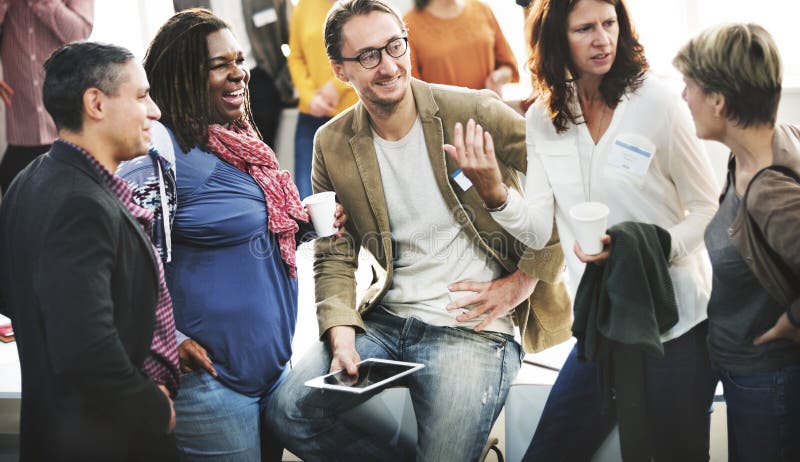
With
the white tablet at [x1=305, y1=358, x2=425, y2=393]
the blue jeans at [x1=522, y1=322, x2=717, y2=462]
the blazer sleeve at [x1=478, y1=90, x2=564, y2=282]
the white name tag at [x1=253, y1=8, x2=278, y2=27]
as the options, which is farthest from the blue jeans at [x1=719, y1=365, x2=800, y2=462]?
the white name tag at [x1=253, y1=8, x2=278, y2=27]

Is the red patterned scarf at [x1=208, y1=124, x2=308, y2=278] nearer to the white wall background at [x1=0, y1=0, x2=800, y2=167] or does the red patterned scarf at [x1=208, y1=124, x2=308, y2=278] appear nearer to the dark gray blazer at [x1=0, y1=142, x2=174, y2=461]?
the dark gray blazer at [x1=0, y1=142, x2=174, y2=461]

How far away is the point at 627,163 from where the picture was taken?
1.90 metres

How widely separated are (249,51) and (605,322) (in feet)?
9.16

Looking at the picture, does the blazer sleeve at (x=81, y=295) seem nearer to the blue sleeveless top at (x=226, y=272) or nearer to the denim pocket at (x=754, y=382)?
the blue sleeveless top at (x=226, y=272)

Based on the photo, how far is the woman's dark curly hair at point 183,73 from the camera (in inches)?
85.6

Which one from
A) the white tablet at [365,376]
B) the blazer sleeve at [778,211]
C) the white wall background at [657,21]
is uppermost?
the white wall background at [657,21]

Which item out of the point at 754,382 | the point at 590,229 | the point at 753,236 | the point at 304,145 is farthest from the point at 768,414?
the point at 304,145

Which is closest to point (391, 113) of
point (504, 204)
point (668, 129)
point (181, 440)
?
point (504, 204)

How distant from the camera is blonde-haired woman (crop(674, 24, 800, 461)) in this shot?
159 cm

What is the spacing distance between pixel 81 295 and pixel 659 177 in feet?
4.13

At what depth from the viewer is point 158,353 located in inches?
74.5

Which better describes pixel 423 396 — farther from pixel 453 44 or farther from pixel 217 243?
pixel 453 44

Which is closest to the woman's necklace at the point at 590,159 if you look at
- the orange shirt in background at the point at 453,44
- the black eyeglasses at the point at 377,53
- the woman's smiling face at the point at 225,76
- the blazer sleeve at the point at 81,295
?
the black eyeglasses at the point at 377,53

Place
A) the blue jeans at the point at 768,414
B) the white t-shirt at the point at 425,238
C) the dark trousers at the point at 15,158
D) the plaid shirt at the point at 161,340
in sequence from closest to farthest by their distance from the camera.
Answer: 1. the blue jeans at the point at 768,414
2. the plaid shirt at the point at 161,340
3. the white t-shirt at the point at 425,238
4. the dark trousers at the point at 15,158
